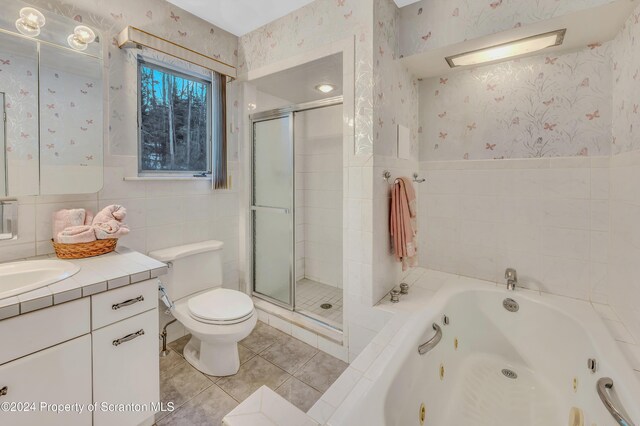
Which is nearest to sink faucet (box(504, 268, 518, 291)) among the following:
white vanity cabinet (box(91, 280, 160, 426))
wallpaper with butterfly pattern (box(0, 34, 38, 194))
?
white vanity cabinet (box(91, 280, 160, 426))

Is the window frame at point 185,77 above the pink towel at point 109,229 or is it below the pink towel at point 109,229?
above

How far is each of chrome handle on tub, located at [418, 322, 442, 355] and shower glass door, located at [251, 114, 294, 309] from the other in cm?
124

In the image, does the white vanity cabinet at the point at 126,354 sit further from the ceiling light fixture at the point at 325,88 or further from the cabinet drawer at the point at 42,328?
the ceiling light fixture at the point at 325,88

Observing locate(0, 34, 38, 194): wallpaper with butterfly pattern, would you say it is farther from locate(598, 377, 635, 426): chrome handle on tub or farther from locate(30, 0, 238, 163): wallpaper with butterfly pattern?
locate(598, 377, 635, 426): chrome handle on tub

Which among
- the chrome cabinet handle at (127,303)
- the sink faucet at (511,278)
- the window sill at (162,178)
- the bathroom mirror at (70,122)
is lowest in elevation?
the sink faucet at (511,278)

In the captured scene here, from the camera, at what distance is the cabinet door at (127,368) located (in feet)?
3.97

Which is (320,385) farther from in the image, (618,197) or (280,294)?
(618,197)

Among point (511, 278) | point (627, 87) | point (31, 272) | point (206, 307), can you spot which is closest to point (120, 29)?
point (31, 272)

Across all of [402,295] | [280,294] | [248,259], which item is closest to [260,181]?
[248,259]

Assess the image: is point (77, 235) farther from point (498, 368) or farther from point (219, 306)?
point (498, 368)

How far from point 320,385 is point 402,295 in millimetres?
756

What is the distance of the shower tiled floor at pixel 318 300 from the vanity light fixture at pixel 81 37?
222 centimetres

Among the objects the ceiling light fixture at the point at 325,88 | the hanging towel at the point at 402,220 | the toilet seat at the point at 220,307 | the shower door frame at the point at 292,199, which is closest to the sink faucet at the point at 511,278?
the hanging towel at the point at 402,220

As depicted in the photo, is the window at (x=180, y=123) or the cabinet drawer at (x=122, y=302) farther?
the window at (x=180, y=123)
